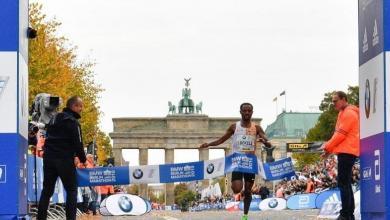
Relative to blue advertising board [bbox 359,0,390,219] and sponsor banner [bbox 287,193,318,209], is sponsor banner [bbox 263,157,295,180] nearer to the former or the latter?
sponsor banner [bbox 287,193,318,209]

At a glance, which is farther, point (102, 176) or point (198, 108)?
point (198, 108)

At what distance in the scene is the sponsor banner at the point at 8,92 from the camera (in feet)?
34.9

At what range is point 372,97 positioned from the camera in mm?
11453

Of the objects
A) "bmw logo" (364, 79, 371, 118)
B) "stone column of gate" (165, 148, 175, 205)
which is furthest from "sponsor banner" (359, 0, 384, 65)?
"stone column of gate" (165, 148, 175, 205)

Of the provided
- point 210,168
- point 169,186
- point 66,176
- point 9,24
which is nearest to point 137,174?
point 210,168

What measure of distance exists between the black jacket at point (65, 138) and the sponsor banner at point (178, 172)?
11.2m

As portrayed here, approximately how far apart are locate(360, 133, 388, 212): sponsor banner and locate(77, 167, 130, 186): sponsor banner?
13621 millimetres

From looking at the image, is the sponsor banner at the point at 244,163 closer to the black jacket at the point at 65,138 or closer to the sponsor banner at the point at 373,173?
the black jacket at the point at 65,138

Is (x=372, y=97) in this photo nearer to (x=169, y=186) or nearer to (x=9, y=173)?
(x=9, y=173)

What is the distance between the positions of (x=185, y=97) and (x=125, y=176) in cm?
11561

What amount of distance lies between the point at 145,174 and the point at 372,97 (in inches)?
641

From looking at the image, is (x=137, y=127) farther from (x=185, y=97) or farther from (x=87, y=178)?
(x=87, y=178)

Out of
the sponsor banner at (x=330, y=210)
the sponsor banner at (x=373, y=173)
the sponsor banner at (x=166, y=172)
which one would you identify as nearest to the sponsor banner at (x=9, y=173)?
the sponsor banner at (x=373, y=173)

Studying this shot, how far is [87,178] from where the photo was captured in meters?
25.4
